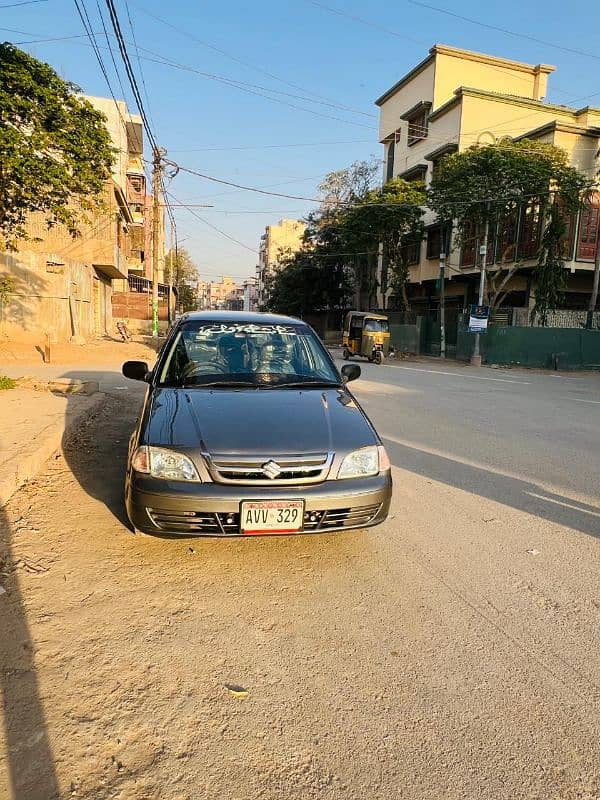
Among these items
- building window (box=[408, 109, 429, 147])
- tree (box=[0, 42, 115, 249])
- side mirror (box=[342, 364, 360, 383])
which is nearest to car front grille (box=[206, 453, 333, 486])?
side mirror (box=[342, 364, 360, 383])

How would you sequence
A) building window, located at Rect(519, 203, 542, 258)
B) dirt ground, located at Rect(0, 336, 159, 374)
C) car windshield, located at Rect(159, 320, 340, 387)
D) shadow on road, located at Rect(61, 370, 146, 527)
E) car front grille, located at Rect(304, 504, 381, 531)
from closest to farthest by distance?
car front grille, located at Rect(304, 504, 381, 531), car windshield, located at Rect(159, 320, 340, 387), shadow on road, located at Rect(61, 370, 146, 527), dirt ground, located at Rect(0, 336, 159, 374), building window, located at Rect(519, 203, 542, 258)

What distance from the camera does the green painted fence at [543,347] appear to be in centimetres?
2461

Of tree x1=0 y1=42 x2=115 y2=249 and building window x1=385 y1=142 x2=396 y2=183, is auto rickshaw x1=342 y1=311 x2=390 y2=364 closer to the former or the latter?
tree x1=0 y1=42 x2=115 y2=249

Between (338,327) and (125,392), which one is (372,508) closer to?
(125,392)

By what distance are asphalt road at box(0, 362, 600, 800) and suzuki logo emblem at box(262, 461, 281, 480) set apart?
26.7 inches

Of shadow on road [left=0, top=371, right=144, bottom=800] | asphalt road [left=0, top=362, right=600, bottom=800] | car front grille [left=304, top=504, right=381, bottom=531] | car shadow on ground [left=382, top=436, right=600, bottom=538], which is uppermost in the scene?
car front grille [left=304, top=504, right=381, bottom=531]

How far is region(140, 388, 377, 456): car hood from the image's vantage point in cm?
340

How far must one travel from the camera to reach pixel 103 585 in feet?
10.7

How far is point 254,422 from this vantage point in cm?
362

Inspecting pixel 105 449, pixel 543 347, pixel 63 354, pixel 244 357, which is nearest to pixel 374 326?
pixel 543 347

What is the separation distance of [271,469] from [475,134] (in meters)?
34.0

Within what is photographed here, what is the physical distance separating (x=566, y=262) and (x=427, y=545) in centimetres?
2699

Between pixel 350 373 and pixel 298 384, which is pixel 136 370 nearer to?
pixel 298 384

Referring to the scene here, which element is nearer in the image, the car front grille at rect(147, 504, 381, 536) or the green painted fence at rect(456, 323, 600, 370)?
the car front grille at rect(147, 504, 381, 536)
